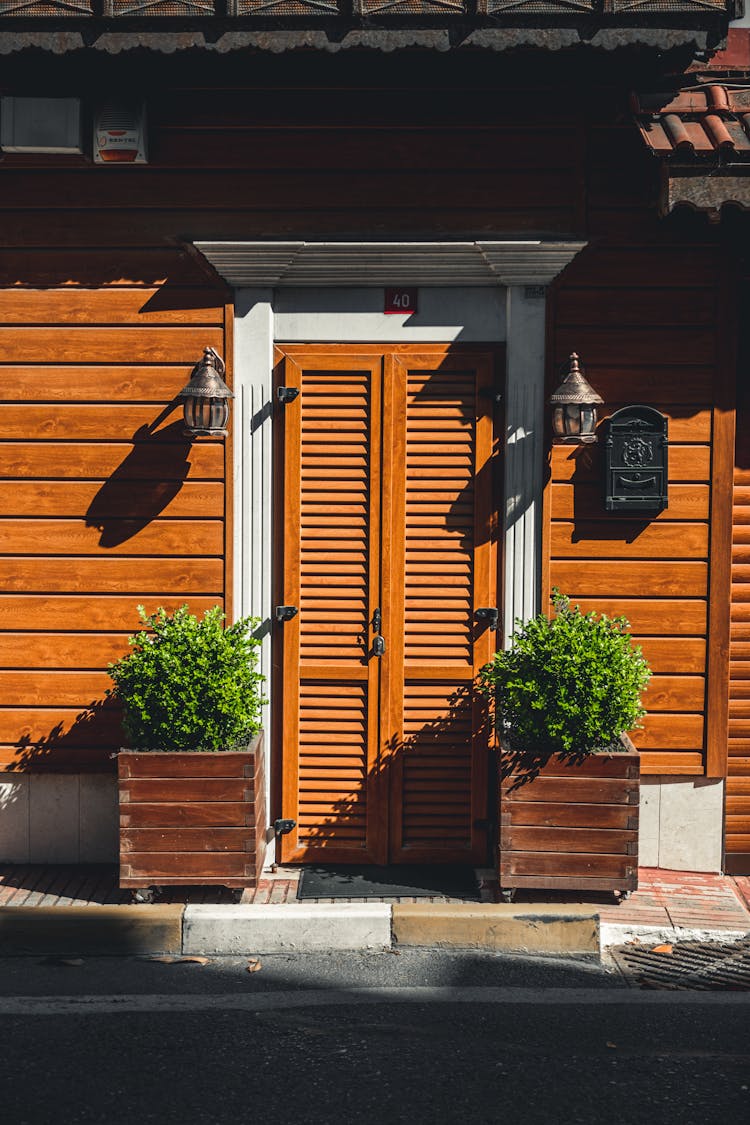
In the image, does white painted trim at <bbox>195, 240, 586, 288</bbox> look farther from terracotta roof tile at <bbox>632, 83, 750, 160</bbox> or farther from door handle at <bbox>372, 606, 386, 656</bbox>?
door handle at <bbox>372, 606, 386, 656</bbox>

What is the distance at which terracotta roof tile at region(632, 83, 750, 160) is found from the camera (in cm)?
614

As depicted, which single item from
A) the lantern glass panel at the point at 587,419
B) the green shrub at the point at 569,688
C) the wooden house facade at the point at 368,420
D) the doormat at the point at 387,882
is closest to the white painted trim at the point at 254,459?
the wooden house facade at the point at 368,420

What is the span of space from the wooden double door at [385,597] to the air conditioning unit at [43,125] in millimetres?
1699

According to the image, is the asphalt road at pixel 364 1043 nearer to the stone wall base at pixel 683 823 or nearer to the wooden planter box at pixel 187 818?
the wooden planter box at pixel 187 818

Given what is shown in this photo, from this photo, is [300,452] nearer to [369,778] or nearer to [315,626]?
[315,626]

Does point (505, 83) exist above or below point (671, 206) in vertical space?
above

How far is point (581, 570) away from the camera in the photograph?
7.04m

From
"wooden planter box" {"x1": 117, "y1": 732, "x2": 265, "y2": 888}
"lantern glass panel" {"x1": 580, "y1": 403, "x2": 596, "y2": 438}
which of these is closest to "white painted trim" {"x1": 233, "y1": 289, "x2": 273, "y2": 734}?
"wooden planter box" {"x1": 117, "y1": 732, "x2": 265, "y2": 888}

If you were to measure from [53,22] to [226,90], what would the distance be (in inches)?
39.8

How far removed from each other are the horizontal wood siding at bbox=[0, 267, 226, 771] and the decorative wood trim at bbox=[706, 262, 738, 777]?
9.40ft

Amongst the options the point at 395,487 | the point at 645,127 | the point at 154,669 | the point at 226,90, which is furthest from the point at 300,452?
the point at 645,127

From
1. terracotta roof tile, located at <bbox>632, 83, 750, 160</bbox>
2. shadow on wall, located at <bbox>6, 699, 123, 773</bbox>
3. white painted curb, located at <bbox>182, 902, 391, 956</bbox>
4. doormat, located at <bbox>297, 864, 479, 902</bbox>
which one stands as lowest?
white painted curb, located at <bbox>182, 902, 391, 956</bbox>

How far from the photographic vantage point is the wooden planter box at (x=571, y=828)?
6289mm

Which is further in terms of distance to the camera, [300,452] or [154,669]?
[300,452]
